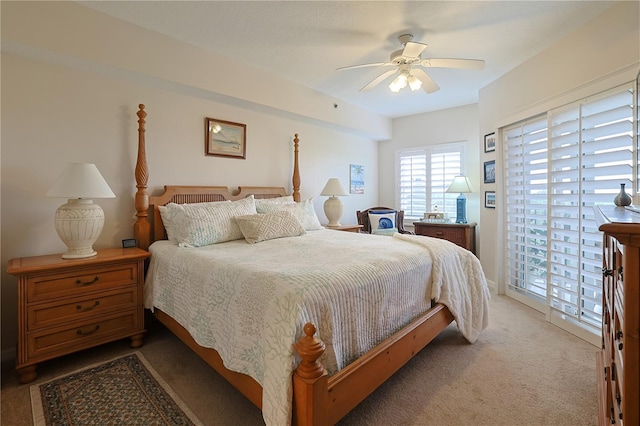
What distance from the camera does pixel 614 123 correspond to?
2141 millimetres

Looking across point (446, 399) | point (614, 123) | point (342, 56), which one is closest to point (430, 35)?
point (342, 56)

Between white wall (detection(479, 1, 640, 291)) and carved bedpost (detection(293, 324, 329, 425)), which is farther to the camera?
white wall (detection(479, 1, 640, 291))

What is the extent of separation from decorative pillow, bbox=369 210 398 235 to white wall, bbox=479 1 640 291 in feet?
3.99

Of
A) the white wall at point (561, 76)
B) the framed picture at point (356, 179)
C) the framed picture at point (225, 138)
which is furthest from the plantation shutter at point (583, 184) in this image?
the framed picture at point (225, 138)

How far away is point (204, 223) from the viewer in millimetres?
2490

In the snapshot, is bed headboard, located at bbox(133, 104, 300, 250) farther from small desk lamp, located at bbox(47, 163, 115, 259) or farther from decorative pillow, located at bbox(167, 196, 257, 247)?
small desk lamp, located at bbox(47, 163, 115, 259)

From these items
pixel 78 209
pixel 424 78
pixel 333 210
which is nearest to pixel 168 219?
pixel 78 209

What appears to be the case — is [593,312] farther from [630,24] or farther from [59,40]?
[59,40]

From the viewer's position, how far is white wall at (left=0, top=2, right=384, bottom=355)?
2.15 m

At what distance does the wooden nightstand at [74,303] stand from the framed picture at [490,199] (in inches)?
147

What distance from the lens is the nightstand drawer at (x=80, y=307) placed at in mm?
1882

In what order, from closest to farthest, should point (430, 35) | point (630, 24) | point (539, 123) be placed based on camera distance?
point (630, 24)
point (430, 35)
point (539, 123)

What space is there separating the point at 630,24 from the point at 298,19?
2.36m

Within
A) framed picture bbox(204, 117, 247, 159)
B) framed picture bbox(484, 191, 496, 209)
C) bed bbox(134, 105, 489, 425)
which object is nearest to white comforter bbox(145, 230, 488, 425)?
bed bbox(134, 105, 489, 425)
